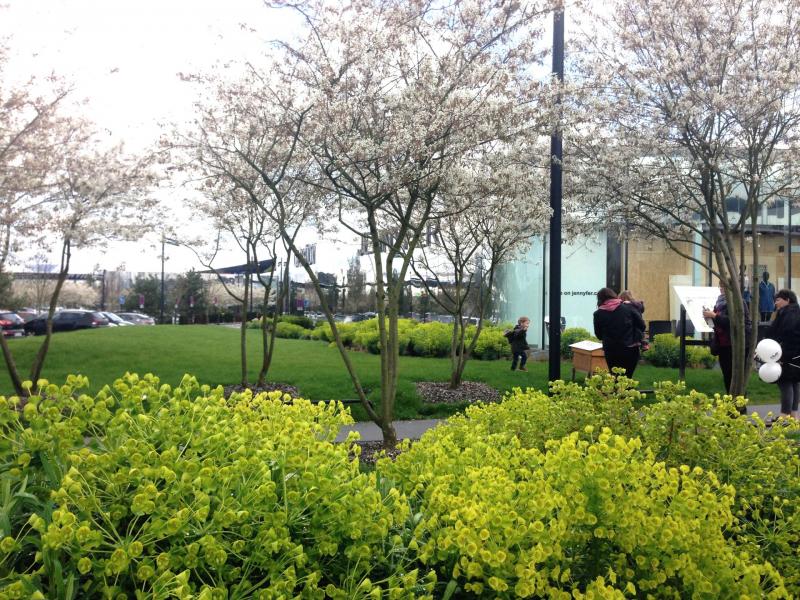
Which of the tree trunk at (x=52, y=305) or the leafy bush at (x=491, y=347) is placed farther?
the leafy bush at (x=491, y=347)

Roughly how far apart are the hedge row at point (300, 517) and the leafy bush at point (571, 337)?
15.4 m

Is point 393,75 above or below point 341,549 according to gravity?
above

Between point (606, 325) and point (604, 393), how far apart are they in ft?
19.7

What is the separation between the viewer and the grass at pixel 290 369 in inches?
475

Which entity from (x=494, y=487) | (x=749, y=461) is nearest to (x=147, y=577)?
(x=494, y=487)

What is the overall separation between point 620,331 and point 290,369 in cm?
732

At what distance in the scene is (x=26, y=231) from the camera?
13.9 metres

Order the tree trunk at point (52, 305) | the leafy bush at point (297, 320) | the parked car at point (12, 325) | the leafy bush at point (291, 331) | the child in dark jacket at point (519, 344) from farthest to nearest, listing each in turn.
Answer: the parked car at point (12, 325), the leafy bush at point (297, 320), the leafy bush at point (291, 331), the child in dark jacket at point (519, 344), the tree trunk at point (52, 305)

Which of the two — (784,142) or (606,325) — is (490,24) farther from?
(784,142)

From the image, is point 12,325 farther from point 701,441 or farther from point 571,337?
point 701,441

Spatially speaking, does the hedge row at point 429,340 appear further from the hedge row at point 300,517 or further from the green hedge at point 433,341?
the hedge row at point 300,517

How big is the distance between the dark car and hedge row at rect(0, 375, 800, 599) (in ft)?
123

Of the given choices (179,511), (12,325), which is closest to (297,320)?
(12,325)

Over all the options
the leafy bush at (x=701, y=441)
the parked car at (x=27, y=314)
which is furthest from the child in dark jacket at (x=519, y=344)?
the parked car at (x=27, y=314)
